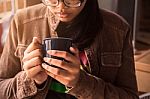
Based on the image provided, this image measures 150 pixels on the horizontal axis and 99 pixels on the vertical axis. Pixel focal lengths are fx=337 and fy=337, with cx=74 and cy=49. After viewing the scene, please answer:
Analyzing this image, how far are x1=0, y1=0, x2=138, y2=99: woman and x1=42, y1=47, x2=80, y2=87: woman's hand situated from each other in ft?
0.39

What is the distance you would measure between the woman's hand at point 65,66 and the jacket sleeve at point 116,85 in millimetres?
75

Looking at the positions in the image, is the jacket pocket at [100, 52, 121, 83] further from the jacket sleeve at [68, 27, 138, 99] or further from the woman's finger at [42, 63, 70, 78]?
the woman's finger at [42, 63, 70, 78]

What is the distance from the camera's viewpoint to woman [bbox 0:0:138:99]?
1039 millimetres

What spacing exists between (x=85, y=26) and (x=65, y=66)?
0.27m

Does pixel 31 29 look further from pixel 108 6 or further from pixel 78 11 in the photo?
pixel 108 6

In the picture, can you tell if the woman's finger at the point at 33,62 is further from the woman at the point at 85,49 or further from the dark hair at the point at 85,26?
the dark hair at the point at 85,26

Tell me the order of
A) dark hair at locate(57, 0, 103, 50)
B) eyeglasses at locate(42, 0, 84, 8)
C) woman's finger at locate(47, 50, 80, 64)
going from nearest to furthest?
woman's finger at locate(47, 50, 80, 64) < eyeglasses at locate(42, 0, 84, 8) < dark hair at locate(57, 0, 103, 50)

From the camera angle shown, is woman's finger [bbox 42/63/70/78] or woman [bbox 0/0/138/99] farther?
woman [bbox 0/0/138/99]

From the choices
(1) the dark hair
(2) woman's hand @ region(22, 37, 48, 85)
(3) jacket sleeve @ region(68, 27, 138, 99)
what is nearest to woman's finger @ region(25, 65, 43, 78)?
(2) woman's hand @ region(22, 37, 48, 85)

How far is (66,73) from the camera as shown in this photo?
2.91 ft

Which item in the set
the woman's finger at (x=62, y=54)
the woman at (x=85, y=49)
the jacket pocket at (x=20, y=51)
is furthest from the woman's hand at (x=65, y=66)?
the jacket pocket at (x=20, y=51)

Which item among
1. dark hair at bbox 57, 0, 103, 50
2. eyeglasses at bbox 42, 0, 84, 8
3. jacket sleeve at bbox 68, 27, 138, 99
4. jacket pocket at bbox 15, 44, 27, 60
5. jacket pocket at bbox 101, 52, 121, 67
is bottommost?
jacket sleeve at bbox 68, 27, 138, 99

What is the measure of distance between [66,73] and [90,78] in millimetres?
140

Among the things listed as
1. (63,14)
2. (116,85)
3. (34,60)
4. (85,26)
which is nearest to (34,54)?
(34,60)
